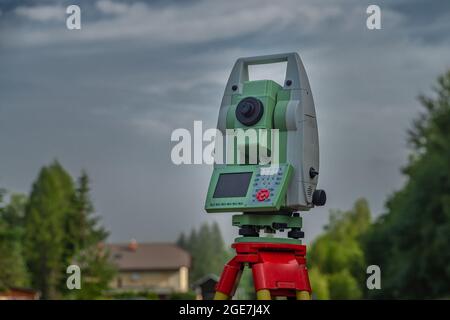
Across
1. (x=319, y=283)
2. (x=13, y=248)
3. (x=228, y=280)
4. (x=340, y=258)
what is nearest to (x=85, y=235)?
(x=13, y=248)

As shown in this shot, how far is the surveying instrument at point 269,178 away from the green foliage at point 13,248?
2054 centimetres

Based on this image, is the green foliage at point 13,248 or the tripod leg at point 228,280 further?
the green foliage at point 13,248

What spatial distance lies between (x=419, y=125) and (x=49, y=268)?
22.9 metres

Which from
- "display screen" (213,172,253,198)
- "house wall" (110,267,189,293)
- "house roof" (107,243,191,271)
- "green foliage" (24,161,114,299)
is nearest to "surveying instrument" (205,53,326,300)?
"display screen" (213,172,253,198)

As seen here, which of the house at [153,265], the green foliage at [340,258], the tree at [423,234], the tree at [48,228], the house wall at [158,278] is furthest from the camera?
the house at [153,265]

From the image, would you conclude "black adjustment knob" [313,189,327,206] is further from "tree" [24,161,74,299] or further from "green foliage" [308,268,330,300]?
"tree" [24,161,74,299]

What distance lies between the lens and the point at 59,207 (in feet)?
157

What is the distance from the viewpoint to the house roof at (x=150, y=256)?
60875mm

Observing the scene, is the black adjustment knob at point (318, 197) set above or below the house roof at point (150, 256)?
below

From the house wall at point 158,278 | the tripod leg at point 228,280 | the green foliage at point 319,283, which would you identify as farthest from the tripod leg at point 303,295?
the house wall at point 158,278

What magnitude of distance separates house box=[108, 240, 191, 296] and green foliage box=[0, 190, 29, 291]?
22.8ft

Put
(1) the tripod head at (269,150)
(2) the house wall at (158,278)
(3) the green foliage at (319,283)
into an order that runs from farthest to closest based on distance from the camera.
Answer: (2) the house wall at (158,278), (3) the green foliage at (319,283), (1) the tripod head at (269,150)

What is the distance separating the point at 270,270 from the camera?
6699mm

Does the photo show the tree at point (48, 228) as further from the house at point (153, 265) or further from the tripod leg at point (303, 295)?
the tripod leg at point (303, 295)
